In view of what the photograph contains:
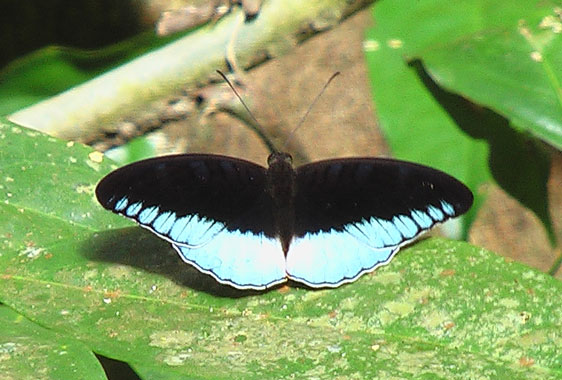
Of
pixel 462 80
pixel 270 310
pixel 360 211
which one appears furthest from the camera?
pixel 462 80

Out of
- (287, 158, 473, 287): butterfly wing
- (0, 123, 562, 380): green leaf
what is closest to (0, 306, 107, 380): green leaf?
(0, 123, 562, 380): green leaf

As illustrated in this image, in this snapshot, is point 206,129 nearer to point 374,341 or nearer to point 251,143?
point 251,143

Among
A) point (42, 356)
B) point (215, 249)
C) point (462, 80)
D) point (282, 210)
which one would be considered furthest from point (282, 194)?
point (462, 80)

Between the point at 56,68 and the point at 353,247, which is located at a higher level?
the point at 353,247

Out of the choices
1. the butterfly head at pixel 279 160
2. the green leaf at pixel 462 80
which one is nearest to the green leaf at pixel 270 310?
the butterfly head at pixel 279 160

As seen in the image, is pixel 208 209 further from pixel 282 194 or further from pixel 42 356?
pixel 42 356

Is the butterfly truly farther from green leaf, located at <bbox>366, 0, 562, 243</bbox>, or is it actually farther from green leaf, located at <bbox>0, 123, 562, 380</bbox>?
green leaf, located at <bbox>366, 0, 562, 243</bbox>

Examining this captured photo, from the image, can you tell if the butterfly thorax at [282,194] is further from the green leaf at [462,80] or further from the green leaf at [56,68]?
the green leaf at [56,68]

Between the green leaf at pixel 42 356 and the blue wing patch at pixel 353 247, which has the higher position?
the green leaf at pixel 42 356
